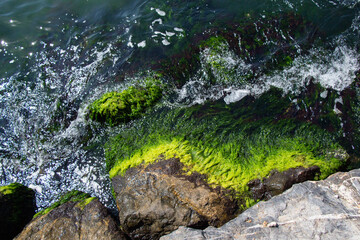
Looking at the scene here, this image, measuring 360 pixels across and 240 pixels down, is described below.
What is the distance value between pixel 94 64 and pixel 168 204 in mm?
4044

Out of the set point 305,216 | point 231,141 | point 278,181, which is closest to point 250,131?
point 231,141

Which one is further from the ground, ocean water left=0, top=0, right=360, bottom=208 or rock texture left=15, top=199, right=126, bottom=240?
ocean water left=0, top=0, right=360, bottom=208

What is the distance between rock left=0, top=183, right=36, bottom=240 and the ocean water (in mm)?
167

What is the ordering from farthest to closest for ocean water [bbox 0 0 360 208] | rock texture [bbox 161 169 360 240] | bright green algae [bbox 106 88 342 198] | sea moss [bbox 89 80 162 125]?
sea moss [bbox 89 80 162 125] < ocean water [bbox 0 0 360 208] < bright green algae [bbox 106 88 342 198] < rock texture [bbox 161 169 360 240]

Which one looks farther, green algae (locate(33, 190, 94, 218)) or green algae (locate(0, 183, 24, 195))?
green algae (locate(0, 183, 24, 195))

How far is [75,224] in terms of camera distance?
11.4 ft

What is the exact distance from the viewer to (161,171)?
3744 mm

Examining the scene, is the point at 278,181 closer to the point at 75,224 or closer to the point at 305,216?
the point at 305,216

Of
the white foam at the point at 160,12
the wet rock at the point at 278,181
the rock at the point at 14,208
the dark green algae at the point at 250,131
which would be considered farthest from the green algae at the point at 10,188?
the white foam at the point at 160,12

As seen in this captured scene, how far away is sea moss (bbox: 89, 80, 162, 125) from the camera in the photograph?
4.85 meters

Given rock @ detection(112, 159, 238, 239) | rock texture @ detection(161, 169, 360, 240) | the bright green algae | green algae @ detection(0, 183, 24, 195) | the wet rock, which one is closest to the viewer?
rock texture @ detection(161, 169, 360, 240)

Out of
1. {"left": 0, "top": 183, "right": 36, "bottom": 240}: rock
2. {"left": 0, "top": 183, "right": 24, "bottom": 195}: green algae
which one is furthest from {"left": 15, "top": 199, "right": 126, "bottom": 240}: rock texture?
{"left": 0, "top": 183, "right": 24, "bottom": 195}: green algae

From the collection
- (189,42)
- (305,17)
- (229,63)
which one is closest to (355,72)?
(305,17)

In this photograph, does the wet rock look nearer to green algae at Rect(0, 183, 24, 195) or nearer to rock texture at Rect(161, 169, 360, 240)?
rock texture at Rect(161, 169, 360, 240)
